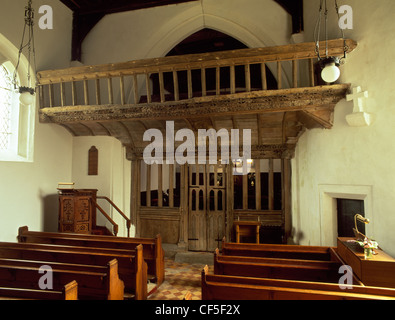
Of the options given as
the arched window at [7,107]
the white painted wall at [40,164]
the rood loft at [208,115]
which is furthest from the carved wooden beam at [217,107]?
the white painted wall at [40,164]

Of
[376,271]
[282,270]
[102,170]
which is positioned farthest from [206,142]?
[376,271]

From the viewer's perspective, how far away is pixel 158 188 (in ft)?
24.8

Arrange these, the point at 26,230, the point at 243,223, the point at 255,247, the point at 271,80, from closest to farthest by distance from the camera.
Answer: the point at 255,247
the point at 26,230
the point at 243,223
the point at 271,80

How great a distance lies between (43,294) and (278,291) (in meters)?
2.31

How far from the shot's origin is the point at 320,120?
468 centimetres

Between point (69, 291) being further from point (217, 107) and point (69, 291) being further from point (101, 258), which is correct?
point (217, 107)

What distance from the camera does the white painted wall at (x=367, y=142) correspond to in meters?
3.56

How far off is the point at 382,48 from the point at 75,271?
16.4ft

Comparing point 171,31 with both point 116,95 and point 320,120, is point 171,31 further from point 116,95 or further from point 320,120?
point 320,120

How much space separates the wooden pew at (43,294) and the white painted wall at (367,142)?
382 cm

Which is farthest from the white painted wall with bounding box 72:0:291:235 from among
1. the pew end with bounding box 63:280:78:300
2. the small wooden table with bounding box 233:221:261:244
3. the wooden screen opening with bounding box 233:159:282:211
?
the pew end with bounding box 63:280:78:300

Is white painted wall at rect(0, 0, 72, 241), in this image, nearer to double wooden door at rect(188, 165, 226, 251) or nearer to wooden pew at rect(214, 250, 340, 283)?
double wooden door at rect(188, 165, 226, 251)

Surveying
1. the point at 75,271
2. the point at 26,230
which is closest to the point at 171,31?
the point at 26,230

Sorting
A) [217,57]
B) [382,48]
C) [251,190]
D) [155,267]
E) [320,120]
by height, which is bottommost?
[155,267]
